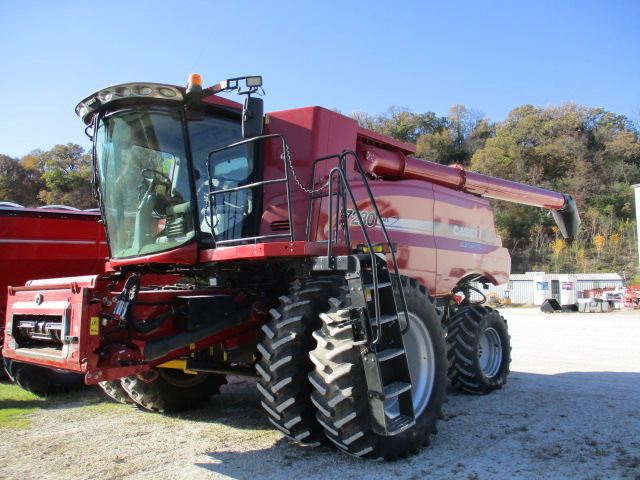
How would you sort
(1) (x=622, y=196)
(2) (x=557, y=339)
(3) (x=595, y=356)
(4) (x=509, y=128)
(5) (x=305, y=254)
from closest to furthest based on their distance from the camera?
(5) (x=305, y=254)
(3) (x=595, y=356)
(2) (x=557, y=339)
(1) (x=622, y=196)
(4) (x=509, y=128)

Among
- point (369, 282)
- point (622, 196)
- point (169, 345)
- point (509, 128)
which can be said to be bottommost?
point (169, 345)

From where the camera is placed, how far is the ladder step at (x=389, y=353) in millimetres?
3648

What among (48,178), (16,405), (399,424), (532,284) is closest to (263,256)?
(399,424)

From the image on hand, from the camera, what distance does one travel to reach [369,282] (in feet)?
12.6

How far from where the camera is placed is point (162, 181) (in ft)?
15.2

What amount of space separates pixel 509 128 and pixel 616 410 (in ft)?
202

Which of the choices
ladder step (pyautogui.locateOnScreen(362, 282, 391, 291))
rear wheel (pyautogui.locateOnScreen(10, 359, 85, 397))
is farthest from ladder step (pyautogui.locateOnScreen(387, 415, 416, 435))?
rear wheel (pyautogui.locateOnScreen(10, 359, 85, 397))

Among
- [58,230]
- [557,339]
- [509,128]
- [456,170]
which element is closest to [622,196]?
[509,128]

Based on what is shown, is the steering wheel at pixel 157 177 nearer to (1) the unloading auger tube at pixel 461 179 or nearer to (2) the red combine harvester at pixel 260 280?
(2) the red combine harvester at pixel 260 280

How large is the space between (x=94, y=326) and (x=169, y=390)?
2.03 meters

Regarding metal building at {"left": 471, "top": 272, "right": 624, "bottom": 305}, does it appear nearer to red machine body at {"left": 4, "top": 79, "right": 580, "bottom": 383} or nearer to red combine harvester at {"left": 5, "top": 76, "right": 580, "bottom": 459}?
red machine body at {"left": 4, "top": 79, "right": 580, "bottom": 383}

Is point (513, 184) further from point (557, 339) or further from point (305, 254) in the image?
point (557, 339)

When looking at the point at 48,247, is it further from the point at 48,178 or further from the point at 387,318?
the point at 48,178

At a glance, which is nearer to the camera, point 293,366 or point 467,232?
point 293,366
